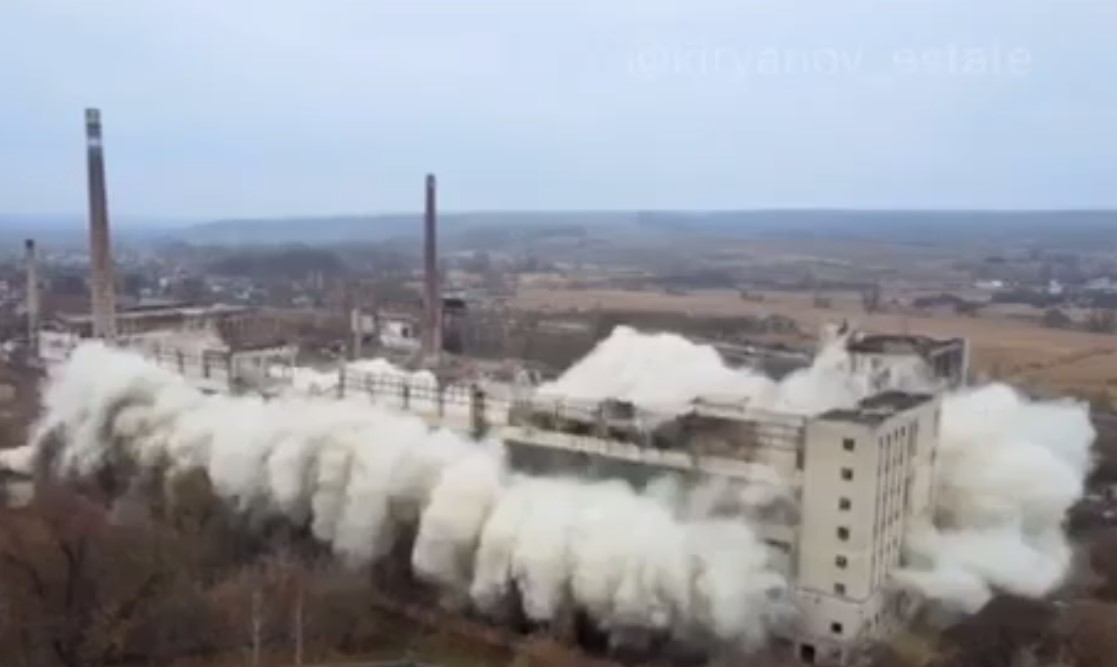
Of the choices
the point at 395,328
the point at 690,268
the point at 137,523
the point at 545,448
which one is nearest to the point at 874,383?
the point at 545,448

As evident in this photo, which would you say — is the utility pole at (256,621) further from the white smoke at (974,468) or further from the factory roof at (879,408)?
the factory roof at (879,408)

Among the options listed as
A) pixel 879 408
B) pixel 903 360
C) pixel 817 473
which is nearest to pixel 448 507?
pixel 817 473

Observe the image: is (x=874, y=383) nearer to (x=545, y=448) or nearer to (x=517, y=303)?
(x=545, y=448)

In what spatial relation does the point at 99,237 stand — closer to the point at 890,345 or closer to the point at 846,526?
the point at 890,345

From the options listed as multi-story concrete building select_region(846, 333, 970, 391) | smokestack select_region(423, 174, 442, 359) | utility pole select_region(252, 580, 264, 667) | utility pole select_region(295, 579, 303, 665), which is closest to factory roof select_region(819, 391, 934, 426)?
multi-story concrete building select_region(846, 333, 970, 391)

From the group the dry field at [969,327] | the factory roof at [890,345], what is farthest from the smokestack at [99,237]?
the dry field at [969,327]

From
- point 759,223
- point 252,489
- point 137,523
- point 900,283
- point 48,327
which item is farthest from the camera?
point 759,223
